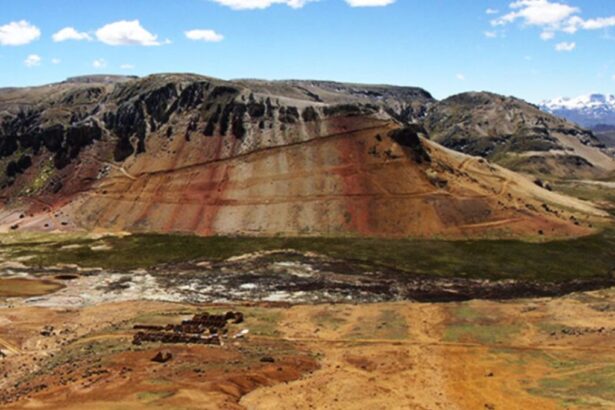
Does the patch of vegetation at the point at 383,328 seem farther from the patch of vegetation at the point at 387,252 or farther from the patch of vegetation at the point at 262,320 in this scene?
the patch of vegetation at the point at 387,252

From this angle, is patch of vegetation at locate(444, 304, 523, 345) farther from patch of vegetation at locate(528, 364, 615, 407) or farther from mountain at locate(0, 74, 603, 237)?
mountain at locate(0, 74, 603, 237)

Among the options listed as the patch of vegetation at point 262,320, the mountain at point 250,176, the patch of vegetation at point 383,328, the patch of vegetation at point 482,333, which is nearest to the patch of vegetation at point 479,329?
the patch of vegetation at point 482,333

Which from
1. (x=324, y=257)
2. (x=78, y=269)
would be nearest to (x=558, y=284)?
(x=324, y=257)

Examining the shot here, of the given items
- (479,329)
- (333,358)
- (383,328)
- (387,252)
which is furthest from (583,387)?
(387,252)

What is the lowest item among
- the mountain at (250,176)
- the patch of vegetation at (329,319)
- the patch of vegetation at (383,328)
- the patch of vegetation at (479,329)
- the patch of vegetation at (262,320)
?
the patch of vegetation at (262,320)

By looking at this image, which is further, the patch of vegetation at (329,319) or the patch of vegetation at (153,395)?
the patch of vegetation at (329,319)

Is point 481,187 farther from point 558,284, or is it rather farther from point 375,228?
point 558,284
